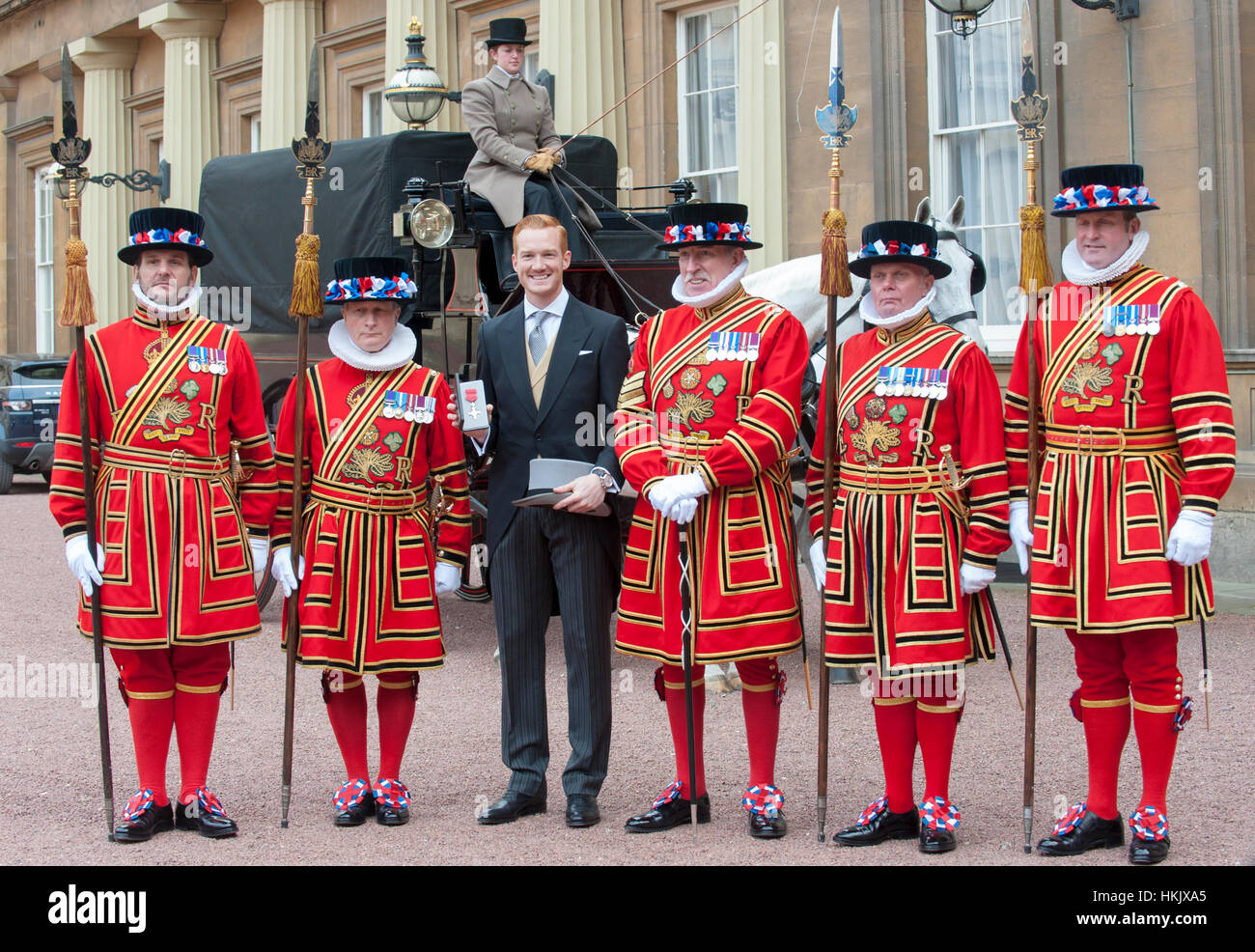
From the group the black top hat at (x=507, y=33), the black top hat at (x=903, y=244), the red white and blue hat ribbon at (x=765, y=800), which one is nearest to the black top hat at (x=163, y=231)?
the black top hat at (x=903, y=244)

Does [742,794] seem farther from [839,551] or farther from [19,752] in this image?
[19,752]

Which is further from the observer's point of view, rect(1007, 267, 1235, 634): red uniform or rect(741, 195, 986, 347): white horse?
rect(741, 195, 986, 347): white horse

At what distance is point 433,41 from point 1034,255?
13.0 meters

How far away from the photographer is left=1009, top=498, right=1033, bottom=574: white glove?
4.46 m

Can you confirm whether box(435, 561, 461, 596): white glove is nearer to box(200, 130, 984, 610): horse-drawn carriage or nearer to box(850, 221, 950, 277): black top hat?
box(850, 221, 950, 277): black top hat

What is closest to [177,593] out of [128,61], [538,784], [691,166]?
[538,784]

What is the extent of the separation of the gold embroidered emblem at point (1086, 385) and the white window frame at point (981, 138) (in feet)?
22.1

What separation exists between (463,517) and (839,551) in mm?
1237

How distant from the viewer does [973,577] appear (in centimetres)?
439

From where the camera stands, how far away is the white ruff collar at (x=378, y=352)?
4883 mm

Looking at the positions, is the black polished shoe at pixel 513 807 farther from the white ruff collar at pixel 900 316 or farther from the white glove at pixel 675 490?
the white ruff collar at pixel 900 316

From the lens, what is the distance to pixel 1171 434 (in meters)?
4.34

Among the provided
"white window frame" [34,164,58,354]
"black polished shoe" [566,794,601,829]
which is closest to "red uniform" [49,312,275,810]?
"black polished shoe" [566,794,601,829]

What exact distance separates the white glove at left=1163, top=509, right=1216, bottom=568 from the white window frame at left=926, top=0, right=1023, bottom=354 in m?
6.92
